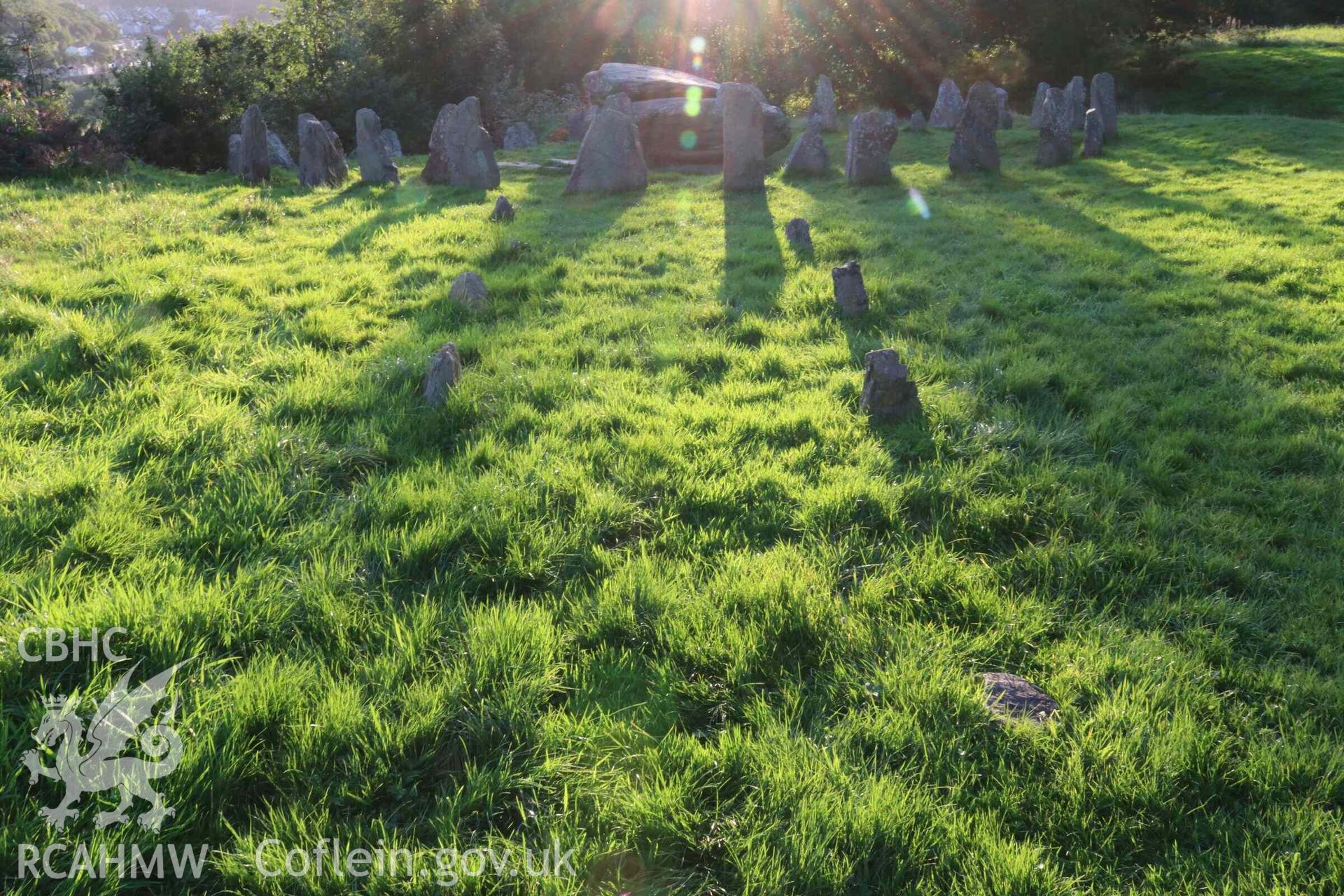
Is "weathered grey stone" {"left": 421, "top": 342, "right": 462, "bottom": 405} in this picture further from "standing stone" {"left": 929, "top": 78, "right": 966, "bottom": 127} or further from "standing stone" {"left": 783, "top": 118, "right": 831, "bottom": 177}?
"standing stone" {"left": 929, "top": 78, "right": 966, "bottom": 127}

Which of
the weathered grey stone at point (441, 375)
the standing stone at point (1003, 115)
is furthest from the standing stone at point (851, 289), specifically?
the standing stone at point (1003, 115)

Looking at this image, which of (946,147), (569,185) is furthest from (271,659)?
(946,147)

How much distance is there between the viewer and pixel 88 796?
227cm

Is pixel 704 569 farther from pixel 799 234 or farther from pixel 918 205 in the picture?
pixel 918 205

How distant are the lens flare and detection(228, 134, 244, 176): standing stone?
15.1 meters

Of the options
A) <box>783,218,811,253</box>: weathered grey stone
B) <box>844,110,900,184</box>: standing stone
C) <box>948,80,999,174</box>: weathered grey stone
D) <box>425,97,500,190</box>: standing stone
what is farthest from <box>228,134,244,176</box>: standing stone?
<box>948,80,999,174</box>: weathered grey stone

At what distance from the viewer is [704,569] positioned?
3.82m

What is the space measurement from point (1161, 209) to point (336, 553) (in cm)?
1445

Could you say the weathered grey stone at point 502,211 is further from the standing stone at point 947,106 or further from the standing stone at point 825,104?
the standing stone at point 947,106

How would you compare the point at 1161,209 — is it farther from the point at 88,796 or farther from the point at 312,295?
the point at 88,796

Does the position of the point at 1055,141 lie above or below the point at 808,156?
above

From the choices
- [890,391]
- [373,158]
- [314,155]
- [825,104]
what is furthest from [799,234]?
[825,104]

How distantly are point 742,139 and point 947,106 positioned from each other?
14766mm

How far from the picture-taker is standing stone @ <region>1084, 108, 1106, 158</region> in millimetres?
17641
